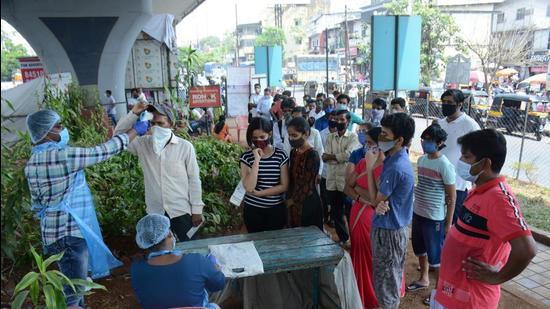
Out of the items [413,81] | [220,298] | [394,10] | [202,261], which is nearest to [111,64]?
[413,81]

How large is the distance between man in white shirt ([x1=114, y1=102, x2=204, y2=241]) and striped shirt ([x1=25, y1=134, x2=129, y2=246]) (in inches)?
17.5

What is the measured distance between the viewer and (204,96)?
288 inches

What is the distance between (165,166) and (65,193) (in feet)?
2.40

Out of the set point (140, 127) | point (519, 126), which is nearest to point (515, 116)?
point (519, 126)

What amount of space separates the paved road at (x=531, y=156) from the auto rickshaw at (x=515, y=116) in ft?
1.14

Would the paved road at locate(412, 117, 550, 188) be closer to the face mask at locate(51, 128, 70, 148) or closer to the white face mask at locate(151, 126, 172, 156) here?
the white face mask at locate(151, 126, 172, 156)

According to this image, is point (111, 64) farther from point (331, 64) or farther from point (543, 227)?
point (331, 64)

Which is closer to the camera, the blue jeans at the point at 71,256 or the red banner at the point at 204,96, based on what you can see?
the blue jeans at the point at 71,256

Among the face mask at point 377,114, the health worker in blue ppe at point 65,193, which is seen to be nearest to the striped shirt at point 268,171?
the health worker in blue ppe at point 65,193

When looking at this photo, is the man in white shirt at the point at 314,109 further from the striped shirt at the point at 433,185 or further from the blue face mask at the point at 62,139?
the blue face mask at the point at 62,139

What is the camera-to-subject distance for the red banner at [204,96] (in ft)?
23.7

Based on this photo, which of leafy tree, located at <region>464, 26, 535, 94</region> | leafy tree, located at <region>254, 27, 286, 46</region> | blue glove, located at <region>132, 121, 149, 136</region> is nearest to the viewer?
blue glove, located at <region>132, 121, 149, 136</region>

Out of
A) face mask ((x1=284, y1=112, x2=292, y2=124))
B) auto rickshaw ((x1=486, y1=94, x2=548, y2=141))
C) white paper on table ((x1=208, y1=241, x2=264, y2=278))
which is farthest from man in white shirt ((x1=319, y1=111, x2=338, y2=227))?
auto rickshaw ((x1=486, y1=94, x2=548, y2=141))

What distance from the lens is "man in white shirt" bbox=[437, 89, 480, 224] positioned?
3842 mm
